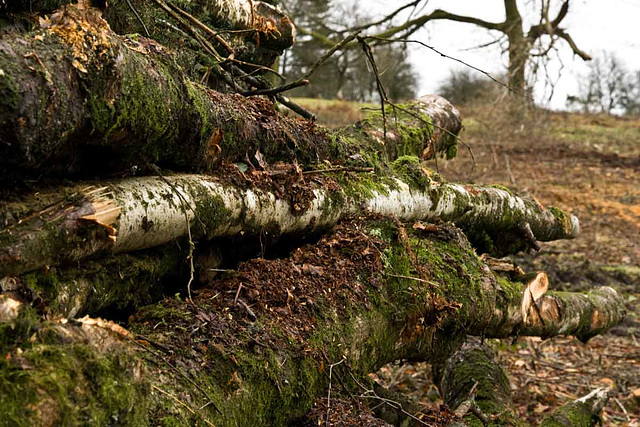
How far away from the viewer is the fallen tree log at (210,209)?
186 centimetres

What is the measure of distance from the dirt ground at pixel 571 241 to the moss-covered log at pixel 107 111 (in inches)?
75.7

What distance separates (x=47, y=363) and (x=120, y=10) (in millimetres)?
2643

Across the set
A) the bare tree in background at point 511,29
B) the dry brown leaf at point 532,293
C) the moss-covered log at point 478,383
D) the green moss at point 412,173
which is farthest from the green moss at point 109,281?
the bare tree in background at point 511,29

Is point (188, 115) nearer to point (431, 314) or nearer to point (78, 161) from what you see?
point (78, 161)

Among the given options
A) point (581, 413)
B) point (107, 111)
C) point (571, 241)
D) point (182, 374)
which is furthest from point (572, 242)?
point (107, 111)

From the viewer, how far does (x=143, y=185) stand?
2.31m

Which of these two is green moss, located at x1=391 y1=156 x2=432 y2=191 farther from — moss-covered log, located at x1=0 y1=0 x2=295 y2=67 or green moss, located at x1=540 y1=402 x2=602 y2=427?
green moss, located at x1=540 y1=402 x2=602 y2=427

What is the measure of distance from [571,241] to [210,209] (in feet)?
29.0

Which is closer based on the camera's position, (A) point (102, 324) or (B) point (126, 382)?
(B) point (126, 382)

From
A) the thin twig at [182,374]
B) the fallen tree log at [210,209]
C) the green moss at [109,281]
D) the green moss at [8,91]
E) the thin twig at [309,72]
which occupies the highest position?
the thin twig at [309,72]

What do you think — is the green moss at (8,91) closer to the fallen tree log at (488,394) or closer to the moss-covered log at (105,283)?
the moss-covered log at (105,283)

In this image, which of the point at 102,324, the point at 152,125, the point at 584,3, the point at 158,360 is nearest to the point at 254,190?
the point at 152,125

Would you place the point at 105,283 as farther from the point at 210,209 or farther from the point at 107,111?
the point at 107,111

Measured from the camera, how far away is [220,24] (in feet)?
13.5
